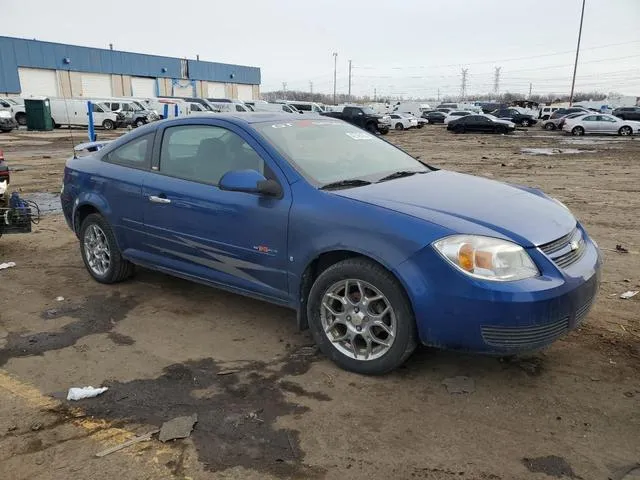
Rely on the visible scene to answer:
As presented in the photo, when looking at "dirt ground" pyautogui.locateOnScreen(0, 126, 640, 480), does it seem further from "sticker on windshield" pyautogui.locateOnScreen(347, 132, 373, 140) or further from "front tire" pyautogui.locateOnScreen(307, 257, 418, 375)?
"sticker on windshield" pyautogui.locateOnScreen(347, 132, 373, 140)

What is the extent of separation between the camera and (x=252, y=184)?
3742 mm

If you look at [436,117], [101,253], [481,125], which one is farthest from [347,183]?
[436,117]

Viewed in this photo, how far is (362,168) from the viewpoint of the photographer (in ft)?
13.8

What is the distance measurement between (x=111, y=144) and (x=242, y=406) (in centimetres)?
314

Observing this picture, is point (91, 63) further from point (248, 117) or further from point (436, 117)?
point (248, 117)

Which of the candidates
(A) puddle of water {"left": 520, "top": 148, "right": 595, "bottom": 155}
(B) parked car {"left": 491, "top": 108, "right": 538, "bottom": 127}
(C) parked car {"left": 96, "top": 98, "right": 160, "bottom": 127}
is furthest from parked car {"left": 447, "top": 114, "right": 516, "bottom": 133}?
(C) parked car {"left": 96, "top": 98, "right": 160, "bottom": 127}

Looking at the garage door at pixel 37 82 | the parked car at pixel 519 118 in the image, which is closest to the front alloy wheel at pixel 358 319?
the parked car at pixel 519 118

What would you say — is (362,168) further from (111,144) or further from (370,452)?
(111,144)

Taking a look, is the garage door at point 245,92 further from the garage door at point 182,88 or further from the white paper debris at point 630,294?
the white paper debris at point 630,294

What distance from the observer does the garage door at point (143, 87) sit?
5878 cm

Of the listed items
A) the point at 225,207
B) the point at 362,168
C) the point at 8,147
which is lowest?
the point at 8,147

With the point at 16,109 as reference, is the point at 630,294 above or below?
below

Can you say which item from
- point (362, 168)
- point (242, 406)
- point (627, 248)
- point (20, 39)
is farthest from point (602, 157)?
point (20, 39)

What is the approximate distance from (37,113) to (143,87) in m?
28.8
